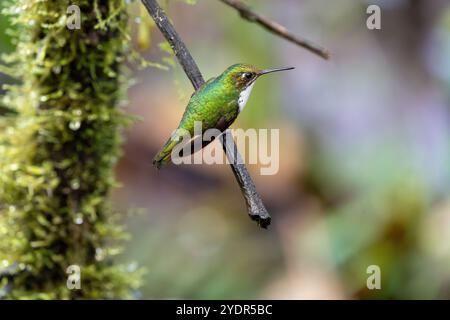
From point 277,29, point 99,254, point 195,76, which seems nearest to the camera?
point 195,76

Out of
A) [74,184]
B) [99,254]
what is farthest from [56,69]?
[99,254]

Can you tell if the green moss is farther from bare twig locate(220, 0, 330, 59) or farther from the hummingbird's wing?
the hummingbird's wing

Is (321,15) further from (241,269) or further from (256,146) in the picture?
(241,269)

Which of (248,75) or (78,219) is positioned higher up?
(248,75)

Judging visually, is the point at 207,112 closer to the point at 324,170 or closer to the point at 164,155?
the point at 164,155

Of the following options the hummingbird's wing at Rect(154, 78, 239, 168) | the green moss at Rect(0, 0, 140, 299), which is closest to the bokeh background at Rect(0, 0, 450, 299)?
the green moss at Rect(0, 0, 140, 299)

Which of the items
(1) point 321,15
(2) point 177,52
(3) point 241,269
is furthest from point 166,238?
(2) point 177,52

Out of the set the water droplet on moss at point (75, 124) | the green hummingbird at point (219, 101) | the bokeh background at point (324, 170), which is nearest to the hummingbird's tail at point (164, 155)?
the green hummingbird at point (219, 101)
